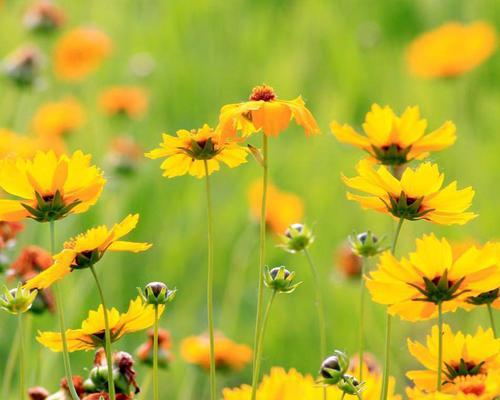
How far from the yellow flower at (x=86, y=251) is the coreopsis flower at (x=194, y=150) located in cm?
6

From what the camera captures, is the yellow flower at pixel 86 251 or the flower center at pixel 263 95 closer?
the yellow flower at pixel 86 251

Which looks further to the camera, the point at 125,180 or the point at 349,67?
the point at 349,67

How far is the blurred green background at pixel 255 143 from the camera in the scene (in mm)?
1475

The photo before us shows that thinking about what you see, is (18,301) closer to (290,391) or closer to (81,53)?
(290,391)

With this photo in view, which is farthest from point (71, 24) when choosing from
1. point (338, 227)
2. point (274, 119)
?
point (274, 119)

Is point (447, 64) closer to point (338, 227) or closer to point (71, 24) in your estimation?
point (338, 227)

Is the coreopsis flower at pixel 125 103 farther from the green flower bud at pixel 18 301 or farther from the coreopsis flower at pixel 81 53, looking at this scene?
the green flower bud at pixel 18 301

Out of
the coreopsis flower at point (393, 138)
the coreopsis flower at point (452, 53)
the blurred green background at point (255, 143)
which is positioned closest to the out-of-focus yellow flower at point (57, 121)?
the blurred green background at point (255, 143)

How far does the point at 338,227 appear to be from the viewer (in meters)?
1.66

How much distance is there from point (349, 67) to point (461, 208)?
1596 mm

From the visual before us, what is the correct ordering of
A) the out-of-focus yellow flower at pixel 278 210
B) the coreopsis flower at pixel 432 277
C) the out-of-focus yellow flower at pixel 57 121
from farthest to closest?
the out-of-focus yellow flower at pixel 57 121, the out-of-focus yellow flower at pixel 278 210, the coreopsis flower at pixel 432 277

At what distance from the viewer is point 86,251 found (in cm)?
47

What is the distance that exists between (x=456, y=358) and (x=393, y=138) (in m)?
0.14

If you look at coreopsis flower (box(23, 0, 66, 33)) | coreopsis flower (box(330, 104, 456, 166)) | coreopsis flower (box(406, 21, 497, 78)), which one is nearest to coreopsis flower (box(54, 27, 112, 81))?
coreopsis flower (box(23, 0, 66, 33))
